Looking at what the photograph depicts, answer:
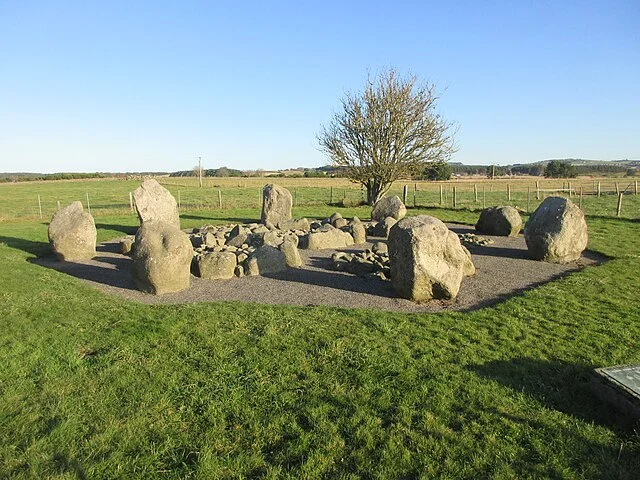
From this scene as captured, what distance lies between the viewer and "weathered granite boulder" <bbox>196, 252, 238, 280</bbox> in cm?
1359

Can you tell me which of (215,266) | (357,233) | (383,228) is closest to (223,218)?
(383,228)

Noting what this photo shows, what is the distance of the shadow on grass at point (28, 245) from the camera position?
18011 millimetres

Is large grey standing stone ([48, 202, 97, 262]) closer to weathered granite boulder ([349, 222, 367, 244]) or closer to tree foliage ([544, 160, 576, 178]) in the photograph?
weathered granite boulder ([349, 222, 367, 244])

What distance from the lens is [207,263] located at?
1363 centimetres

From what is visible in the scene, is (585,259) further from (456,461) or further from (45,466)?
(45,466)

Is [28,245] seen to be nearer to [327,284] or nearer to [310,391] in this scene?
[327,284]

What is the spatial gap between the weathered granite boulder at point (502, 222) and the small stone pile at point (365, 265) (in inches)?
333

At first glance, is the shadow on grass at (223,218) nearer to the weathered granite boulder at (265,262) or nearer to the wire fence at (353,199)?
the wire fence at (353,199)

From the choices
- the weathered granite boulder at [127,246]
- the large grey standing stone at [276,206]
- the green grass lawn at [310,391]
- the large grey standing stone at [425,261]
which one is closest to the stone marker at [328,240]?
the large grey standing stone at [276,206]

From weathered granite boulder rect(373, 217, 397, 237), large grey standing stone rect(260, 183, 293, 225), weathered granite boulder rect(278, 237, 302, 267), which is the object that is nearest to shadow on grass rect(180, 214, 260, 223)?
large grey standing stone rect(260, 183, 293, 225)

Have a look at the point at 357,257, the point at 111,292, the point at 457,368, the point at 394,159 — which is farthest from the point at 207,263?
the point at 394,159

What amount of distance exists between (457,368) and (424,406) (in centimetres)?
141

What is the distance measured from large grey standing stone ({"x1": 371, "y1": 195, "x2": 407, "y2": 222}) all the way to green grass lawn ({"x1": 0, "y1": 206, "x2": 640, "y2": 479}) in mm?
13982

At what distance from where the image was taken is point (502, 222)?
2080 cm
